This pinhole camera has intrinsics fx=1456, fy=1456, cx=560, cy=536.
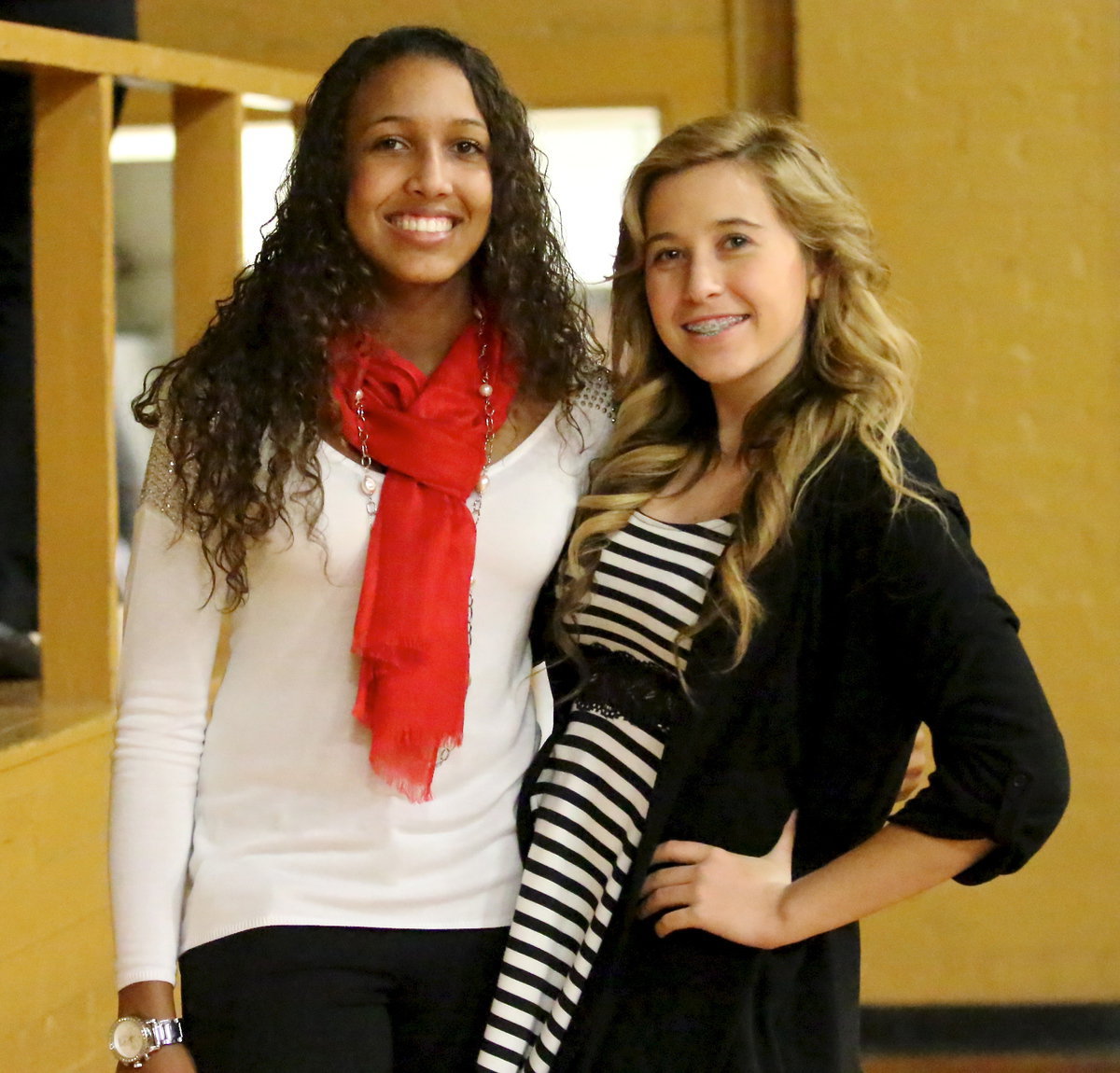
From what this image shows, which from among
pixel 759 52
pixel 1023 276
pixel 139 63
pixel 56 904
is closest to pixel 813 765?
pixel 56 904

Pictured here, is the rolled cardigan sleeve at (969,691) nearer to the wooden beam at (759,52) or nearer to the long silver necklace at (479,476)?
the long silver necklace at (479,476)

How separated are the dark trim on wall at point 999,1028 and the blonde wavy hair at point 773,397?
6.68 ft

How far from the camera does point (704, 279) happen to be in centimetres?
149

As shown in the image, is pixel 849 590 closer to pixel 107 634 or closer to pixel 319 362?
pixel 319 362

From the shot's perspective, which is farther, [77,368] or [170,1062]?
[77,368]

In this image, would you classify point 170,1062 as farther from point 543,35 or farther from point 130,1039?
point 543,35

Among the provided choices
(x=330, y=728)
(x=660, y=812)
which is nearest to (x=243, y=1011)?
(x=330, y=728)

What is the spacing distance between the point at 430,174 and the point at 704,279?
30cm

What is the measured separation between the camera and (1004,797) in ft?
4.16

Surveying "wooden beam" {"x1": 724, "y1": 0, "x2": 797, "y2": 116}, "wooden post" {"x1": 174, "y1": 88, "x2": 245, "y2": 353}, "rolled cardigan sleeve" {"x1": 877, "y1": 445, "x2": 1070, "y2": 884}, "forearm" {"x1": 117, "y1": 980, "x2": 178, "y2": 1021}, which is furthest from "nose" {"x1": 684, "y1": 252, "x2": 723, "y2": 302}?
"wooden beam" {"x1": 724, "y1": 0, "x2": 797, "y2": 116}

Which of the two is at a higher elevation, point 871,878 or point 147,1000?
point 871,878

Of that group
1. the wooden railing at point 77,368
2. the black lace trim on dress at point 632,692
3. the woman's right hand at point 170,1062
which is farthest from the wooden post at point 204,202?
the woman's right hand at point 170,1062

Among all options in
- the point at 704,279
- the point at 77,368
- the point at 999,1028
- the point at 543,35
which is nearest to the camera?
the point at 704,279

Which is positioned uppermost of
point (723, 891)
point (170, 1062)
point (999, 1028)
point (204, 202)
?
point (204, 202)
